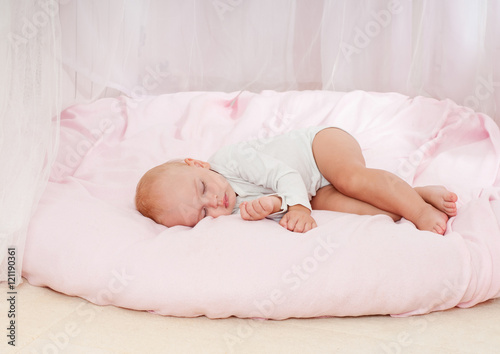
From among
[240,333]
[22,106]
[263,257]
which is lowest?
[240,333]

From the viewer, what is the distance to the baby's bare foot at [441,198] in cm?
124

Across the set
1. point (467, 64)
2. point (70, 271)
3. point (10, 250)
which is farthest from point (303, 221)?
point (467, 64)

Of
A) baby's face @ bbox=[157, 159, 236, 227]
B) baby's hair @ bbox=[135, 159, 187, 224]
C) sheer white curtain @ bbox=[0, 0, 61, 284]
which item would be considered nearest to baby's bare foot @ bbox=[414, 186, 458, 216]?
baby's face @ bbox=[157, 159, 236, 227]

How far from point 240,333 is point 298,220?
0.31m

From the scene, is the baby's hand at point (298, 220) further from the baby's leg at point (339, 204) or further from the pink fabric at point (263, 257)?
the baby's leg at point (339, 204)

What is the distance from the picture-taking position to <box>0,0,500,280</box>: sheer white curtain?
1.17 m

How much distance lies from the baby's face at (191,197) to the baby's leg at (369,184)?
284mm

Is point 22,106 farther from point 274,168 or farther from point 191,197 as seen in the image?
point 274,168

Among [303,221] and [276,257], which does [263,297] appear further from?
[303,221]

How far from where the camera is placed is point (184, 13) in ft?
6.39

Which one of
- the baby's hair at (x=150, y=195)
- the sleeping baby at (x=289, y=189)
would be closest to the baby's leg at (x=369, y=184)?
the sleeping baby at (x=289, y=189)

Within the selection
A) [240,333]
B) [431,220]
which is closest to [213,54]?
[431,220]

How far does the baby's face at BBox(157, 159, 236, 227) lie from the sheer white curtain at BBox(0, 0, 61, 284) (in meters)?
0.29

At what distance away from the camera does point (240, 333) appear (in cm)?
102
